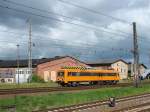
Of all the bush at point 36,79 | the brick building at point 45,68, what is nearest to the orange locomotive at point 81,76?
the bush at point 36,79

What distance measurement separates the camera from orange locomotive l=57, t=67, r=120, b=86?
58406 millimetres

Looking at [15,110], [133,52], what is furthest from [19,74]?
[15,110]

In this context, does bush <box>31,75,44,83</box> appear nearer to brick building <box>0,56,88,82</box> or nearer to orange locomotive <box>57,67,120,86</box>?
brick building <box>0,56,88,82</box>

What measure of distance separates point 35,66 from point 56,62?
17.3ft

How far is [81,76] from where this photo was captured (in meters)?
60.4

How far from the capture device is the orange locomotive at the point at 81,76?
192ft

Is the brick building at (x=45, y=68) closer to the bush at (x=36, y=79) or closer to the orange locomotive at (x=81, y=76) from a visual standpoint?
the bush at (x=36, y=79)

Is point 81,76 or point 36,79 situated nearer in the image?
point 81,76

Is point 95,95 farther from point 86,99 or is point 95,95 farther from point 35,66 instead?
point 35,66

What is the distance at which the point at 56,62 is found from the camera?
9012cm

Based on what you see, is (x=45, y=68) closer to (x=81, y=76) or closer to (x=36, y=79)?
(x=36, y=79)

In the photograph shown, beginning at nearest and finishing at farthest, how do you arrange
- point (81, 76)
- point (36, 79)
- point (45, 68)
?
point (81, 76) → point (36, 79) → point (45, 68)

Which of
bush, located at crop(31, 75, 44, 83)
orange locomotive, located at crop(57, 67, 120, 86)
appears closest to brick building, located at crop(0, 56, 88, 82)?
bush, located at crop(31, 75, 44, 83)

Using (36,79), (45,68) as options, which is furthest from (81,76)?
(45,68)
